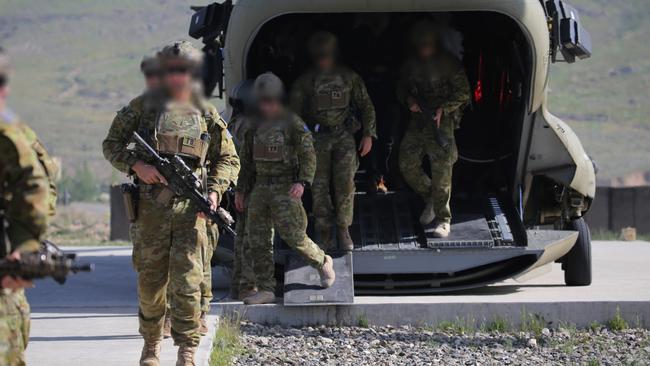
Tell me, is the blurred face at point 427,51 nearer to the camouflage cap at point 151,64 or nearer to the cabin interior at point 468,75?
the cabin interior at point 468,75

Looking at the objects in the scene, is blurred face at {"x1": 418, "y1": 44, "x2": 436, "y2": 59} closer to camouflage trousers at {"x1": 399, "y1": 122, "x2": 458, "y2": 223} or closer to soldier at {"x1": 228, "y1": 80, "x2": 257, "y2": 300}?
camouflage trousers at {"x1": 399, "y1": 122, "x2": 458, "y2": 223}

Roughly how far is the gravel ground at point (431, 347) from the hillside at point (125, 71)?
4561 cm

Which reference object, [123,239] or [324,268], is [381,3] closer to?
[324,268]

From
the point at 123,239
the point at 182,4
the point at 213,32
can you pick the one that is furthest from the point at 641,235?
the point at 182,4

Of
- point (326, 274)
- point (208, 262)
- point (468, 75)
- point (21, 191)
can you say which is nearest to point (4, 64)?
point (21, 191)

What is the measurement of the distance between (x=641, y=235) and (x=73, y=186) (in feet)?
92.1

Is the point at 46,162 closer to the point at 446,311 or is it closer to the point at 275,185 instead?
the point at 275,185


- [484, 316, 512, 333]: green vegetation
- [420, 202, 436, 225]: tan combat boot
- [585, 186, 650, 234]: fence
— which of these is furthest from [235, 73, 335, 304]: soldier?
[585, 186, 650, 234]: fence

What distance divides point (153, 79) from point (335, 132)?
326 cm

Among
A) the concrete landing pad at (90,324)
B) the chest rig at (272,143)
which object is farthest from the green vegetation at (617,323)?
the concrete landing pad at (90,324)

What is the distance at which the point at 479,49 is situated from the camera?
41.2ft

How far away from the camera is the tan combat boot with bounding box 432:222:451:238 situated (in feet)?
37.0

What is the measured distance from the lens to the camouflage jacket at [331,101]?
429 inches

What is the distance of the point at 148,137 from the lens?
7.88 m
